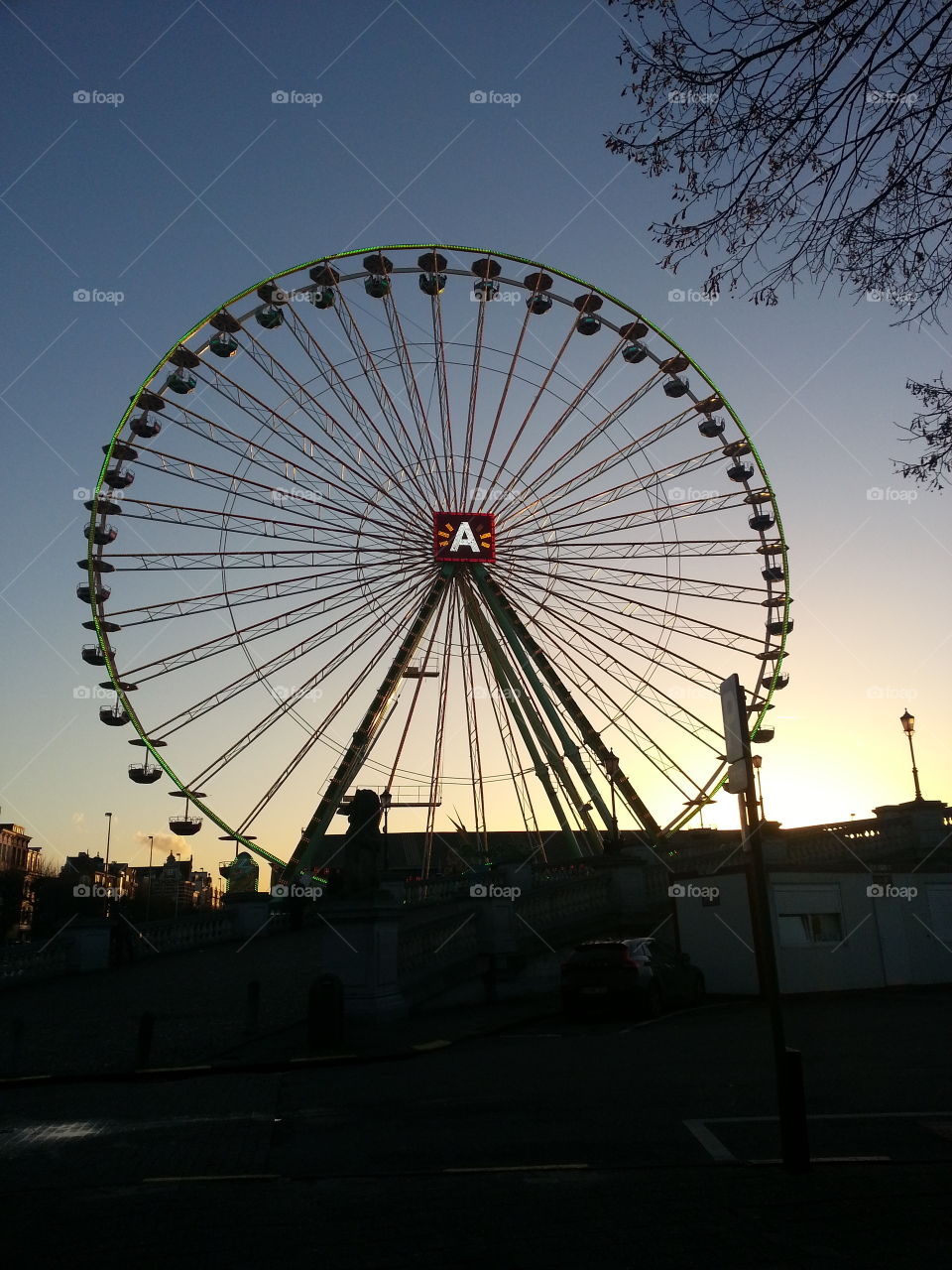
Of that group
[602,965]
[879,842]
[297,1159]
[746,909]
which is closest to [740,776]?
[297,1159]

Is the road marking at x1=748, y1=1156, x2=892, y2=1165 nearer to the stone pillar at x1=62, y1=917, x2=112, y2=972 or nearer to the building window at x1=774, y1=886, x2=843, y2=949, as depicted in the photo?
the building window at x1=774, y1=886, x2=843, y2=949

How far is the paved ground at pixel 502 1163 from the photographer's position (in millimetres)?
5449

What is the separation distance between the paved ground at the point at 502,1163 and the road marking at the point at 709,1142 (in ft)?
0.11

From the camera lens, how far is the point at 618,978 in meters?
16.9

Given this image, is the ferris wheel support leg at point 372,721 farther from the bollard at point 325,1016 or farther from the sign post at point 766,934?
the sign post at point 766,934

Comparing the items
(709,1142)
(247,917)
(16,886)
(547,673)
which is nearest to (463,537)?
(547,673)

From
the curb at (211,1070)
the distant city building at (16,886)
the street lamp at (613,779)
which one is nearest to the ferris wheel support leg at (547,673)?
the street lamp at (613,779)

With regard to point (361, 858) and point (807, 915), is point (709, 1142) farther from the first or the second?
point (807, 915)

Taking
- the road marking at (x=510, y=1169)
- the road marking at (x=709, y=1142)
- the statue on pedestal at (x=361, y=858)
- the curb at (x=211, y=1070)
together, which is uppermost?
the statue on pedestal at (x=361, y=858)

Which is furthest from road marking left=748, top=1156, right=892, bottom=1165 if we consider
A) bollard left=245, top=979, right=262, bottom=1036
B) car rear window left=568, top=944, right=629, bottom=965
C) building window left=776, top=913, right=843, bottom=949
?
building window left=776, top=913, right=843, bottom=949

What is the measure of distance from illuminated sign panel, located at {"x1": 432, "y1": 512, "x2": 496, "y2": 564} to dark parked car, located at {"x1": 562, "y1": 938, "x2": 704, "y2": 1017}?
14.9 metres

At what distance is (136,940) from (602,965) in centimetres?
1787

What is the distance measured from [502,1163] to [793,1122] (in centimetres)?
197

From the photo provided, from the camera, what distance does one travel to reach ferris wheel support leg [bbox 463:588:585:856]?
30531 mm
